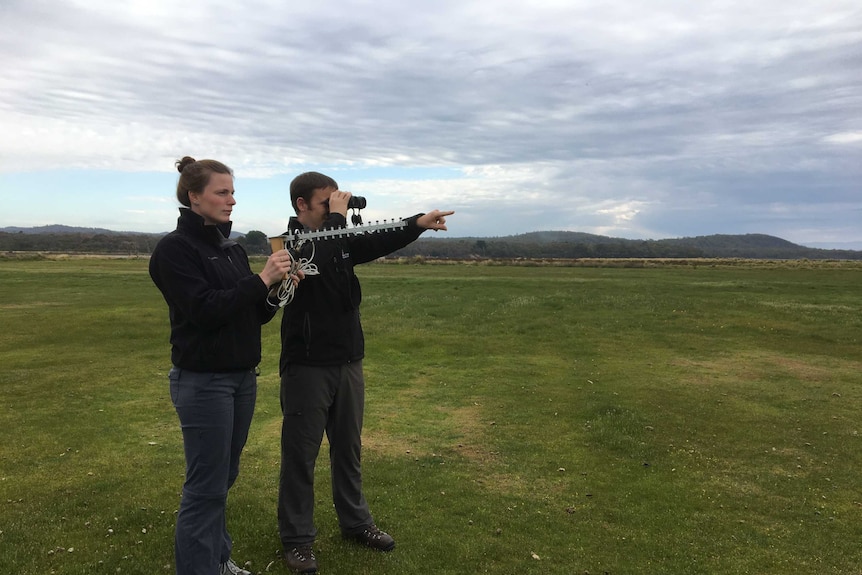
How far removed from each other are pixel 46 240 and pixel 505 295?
5619 inches

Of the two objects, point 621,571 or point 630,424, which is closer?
point 621,571

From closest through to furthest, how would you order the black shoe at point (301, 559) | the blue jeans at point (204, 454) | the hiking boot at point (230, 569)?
the blue jeans at point (204, 454), the hiking boot at point (230, 569), the black shoe at point (301, 559)

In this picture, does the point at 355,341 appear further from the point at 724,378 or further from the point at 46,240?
the point at 46,240

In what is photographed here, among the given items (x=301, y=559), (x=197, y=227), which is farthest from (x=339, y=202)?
(x=301, y=559)

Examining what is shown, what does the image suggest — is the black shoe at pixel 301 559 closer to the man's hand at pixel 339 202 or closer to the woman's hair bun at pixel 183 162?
the man's hand at pixel 339 202

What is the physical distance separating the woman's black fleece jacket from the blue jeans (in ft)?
0.39

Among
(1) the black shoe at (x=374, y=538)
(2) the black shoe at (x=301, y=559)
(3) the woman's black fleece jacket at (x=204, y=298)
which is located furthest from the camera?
(1) the black shoe at (x=374, y=538)

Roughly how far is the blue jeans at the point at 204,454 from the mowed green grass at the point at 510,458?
1.02 meters

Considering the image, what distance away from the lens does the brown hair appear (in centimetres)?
Result: 365

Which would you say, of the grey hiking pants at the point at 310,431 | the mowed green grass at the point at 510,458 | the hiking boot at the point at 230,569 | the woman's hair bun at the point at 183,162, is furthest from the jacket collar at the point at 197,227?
the mowed green grass at the point at 510,458

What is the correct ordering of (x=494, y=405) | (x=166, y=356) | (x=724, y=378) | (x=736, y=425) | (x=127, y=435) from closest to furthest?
Result: (x=127, y=435), (x=736, y=425), (x=494, y=405), (x=724, y=378), (x=166, y=356)

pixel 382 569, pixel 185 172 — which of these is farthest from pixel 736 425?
pixel 185 172

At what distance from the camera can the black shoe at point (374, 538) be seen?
488cm

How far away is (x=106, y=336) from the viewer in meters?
16.8
